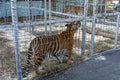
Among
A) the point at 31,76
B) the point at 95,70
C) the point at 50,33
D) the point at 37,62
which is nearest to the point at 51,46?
the point at 37,62

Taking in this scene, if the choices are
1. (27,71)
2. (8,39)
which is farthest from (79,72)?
(8,39)

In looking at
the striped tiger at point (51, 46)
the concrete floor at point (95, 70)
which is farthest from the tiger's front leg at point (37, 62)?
the concrete floor at point (95, 70)

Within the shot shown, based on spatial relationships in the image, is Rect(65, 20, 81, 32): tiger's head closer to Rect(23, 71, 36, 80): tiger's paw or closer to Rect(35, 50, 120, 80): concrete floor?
Rect(35, 50, 120, 80): concrete floor

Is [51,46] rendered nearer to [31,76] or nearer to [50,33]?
[31,76]

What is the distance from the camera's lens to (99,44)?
630 centimetres

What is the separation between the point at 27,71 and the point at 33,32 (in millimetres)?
3407

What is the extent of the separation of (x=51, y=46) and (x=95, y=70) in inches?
42.1

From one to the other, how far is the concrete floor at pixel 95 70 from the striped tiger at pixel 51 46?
0.36 m

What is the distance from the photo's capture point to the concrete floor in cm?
415

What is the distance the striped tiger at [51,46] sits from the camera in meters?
4.01

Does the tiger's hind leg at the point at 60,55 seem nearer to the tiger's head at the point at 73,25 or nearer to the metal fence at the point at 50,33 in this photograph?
the metal fence at the point at 50,33

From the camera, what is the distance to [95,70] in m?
4.48

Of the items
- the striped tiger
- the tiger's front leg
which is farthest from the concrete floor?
the striped tiger

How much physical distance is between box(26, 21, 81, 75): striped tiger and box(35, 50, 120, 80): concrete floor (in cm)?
36
